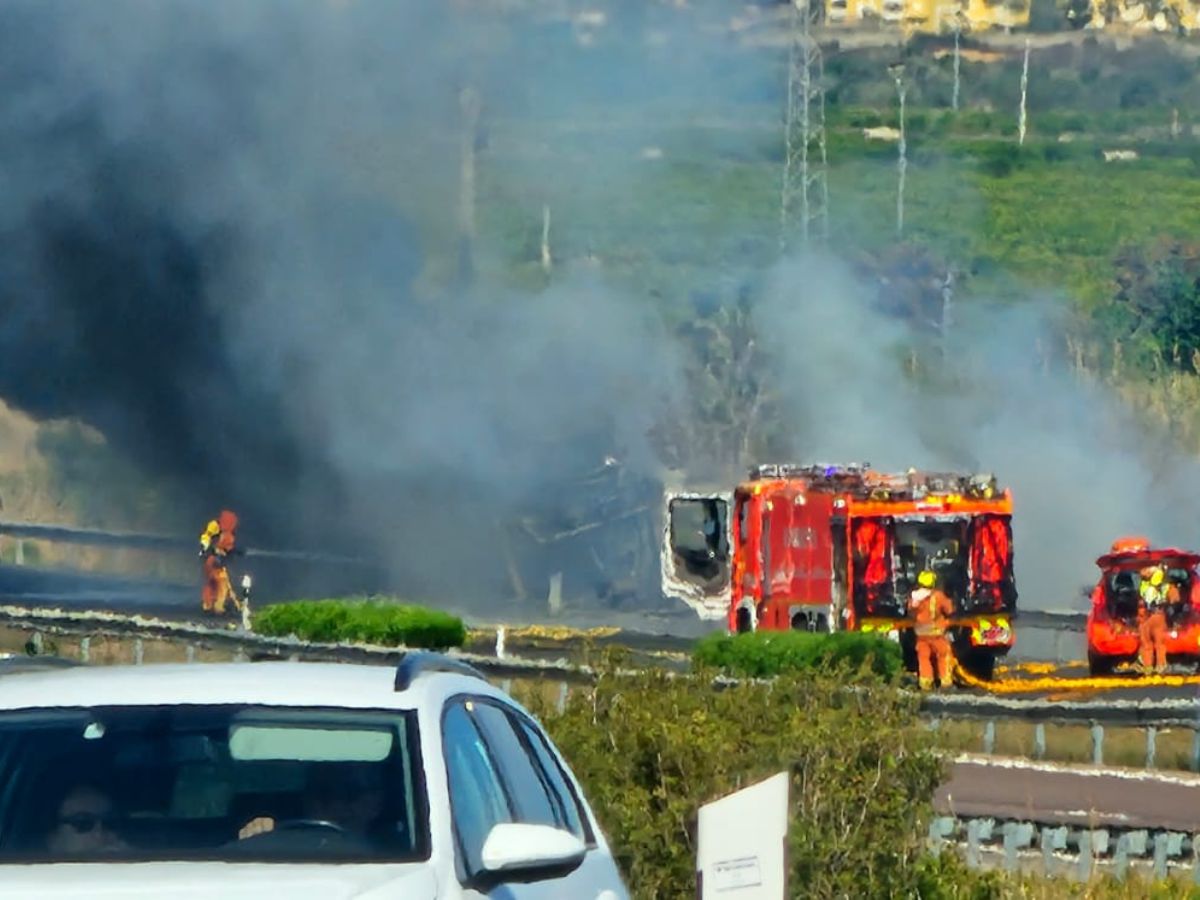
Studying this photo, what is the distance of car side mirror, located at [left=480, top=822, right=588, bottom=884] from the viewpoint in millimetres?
5281

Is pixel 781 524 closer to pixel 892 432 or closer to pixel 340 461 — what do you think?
pixel 340 461

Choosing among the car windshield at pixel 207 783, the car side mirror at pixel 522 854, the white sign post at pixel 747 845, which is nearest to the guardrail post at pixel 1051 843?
the white sign post at pixel 747 845

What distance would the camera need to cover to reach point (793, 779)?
11.5 metres

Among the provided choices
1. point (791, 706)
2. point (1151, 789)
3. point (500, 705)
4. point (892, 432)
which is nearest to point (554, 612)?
point (892, 432)

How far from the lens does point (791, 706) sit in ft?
40.3

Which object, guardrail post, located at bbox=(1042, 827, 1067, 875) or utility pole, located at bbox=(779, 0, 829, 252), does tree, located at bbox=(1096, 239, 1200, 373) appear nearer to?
A: utility pole, located at bbox=(779, 0, 829, 252)

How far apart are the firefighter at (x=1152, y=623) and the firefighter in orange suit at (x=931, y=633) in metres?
3.26

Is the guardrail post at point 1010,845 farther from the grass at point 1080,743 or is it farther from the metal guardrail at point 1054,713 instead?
the grass at point 1080,743

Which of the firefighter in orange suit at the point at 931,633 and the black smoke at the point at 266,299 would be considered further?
the black smoke at the point at 266,299

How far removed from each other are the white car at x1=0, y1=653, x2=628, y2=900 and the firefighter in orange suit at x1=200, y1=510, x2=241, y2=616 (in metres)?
28.1

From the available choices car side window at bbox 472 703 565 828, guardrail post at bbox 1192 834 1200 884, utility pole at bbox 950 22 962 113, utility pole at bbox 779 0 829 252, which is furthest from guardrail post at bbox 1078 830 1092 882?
utility pole at bbox 950 22 962 113

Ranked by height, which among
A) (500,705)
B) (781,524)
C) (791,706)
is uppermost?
(500,705)

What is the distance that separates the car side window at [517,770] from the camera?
6480mm

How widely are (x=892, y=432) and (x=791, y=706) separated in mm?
33043
